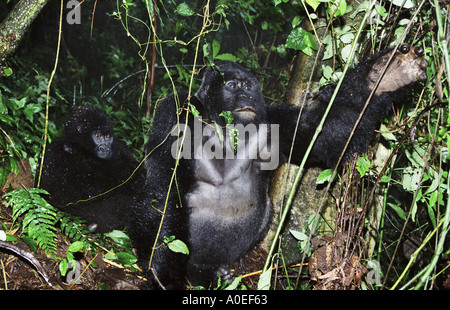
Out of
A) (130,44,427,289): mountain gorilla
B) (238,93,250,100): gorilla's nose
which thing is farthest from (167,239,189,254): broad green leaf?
(238,93,250,100): gorilla's nose

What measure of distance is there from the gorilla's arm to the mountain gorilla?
2 cm

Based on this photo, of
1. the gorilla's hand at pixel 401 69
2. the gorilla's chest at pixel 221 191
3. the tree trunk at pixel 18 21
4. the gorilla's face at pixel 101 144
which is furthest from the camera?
the gorilla's face at pixel 101 144

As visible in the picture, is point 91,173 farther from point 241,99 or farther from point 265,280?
point 265,280

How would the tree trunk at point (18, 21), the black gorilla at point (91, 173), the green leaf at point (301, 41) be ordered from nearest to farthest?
the tree trunk at point (18, 21), the green leaf at point (301, 41), the black gorilla at point (91, 173)

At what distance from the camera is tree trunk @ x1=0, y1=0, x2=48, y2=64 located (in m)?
2.47

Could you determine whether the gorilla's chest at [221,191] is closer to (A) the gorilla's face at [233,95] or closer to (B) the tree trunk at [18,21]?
(A) the gorilla's face at [233,95]

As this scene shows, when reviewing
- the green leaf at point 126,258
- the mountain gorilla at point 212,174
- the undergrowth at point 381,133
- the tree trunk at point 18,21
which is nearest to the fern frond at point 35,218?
the undergrowth at point 381,133

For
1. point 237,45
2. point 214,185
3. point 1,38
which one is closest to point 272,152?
point 214,185

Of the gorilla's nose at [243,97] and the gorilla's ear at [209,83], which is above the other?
the gorilla's ear at [209,83]

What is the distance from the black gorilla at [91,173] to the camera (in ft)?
12.7

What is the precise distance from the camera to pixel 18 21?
249 centimetres

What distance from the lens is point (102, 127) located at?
422 cm

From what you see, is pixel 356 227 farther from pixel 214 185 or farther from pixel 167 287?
pixel 167 287
